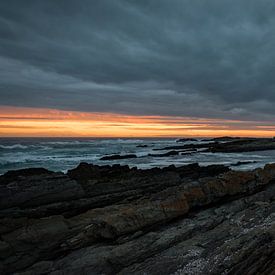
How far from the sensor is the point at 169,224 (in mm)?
9539

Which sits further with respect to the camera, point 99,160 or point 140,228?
point 99,160

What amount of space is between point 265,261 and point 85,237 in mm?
4775

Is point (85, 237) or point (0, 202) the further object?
point (0, 202)

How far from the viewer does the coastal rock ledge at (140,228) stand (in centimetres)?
658

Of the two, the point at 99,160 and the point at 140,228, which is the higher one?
the point at 140,228

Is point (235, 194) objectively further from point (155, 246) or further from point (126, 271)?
point (126, 271)

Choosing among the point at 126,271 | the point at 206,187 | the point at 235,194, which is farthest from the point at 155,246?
the point at 235,194

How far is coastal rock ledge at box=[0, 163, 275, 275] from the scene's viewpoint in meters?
6.58

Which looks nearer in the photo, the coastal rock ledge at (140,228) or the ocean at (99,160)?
the coastal rock ledge at (140,228)

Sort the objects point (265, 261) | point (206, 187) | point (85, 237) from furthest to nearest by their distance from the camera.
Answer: point (206, 187)
point (85, 237)
point (265, 261)

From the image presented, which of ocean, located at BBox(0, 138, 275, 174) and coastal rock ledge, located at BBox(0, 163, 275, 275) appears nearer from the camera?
coastal rock ledge, located at BBox(0, 163, 275, 275)

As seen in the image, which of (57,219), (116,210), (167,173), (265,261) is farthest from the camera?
(167,173)

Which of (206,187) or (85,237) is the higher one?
(206,187)

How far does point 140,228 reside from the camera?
9.10 meters
